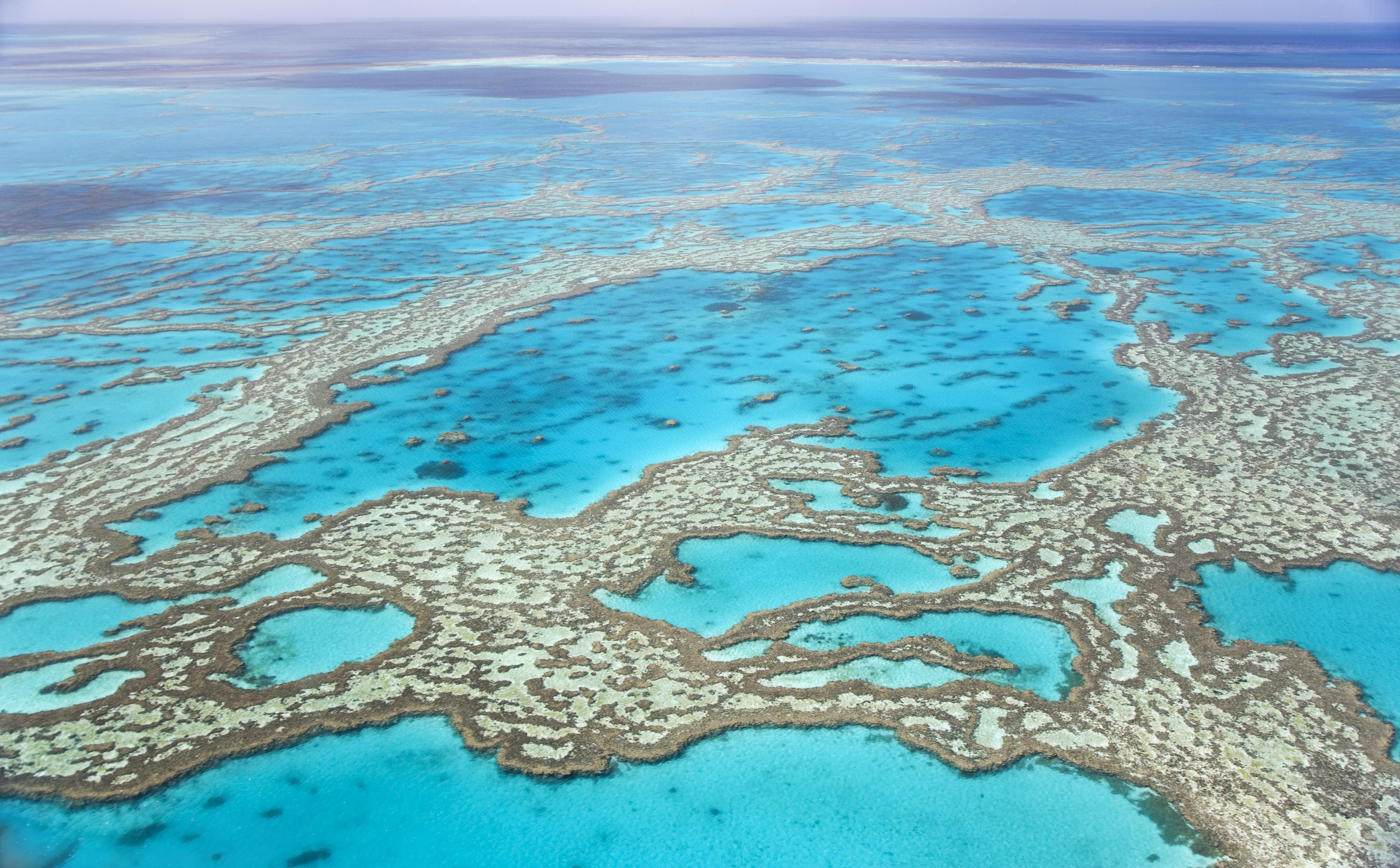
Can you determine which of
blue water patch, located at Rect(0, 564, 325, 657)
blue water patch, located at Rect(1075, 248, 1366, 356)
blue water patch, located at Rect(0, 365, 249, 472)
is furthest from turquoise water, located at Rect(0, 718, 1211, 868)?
blue water patch, located at Rect(1075, 248, 1366, 356)

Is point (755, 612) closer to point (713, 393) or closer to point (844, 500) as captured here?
point (844, 500)

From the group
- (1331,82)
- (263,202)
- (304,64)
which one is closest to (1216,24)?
(1331,82)

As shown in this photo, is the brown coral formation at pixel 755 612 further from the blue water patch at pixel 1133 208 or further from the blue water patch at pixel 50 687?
the blue water patch at pixel 1133 208

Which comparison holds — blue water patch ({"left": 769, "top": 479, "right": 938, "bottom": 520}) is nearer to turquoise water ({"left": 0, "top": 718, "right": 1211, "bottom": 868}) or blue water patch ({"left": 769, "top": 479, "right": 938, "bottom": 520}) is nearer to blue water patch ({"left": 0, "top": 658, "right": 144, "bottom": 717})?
turquoise water ({"left": 0, "top": 718, "right": 1211, "bottom": 868})

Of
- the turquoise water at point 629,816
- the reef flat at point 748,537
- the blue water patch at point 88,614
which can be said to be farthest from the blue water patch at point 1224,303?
the blue water patch at point 88,614

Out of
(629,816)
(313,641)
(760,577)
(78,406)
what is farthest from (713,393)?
(78,406)
